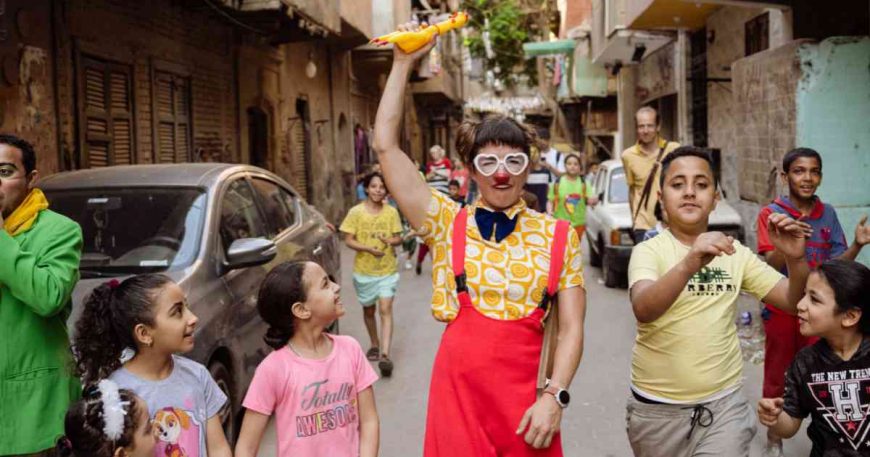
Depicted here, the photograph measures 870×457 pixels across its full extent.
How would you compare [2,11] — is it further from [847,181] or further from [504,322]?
[847,181]

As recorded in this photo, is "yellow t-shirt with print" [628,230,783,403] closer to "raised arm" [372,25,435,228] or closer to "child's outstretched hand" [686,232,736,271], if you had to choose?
"child's outstretched hand" [686,232,736,271]

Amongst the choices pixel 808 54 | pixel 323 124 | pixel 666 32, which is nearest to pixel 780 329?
pixel 808 54

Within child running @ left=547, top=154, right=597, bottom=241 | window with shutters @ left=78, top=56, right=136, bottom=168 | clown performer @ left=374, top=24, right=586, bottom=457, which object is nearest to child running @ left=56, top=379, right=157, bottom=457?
clown performer @ left=374, top=24, right=586, bottom=457

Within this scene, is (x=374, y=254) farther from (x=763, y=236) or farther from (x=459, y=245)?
(x=459, y=245)

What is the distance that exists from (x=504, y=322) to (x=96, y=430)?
3.83ft

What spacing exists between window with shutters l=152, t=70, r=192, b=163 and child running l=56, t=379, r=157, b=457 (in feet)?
30.4

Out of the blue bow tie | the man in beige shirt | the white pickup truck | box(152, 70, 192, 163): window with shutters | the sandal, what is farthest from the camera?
box(152, 70, 192, 163): window with shutters

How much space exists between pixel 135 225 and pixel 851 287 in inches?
150

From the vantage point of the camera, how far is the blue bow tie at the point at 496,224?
9.36 feet

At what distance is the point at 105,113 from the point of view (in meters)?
10.2

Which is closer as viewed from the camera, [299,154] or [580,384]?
[580,384]

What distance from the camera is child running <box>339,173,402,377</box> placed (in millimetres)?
7777

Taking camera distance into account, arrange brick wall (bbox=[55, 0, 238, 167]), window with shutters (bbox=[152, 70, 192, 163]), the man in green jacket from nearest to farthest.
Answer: the man in green jacket, brick wall (bbox=[55, 0, 238, 167]), window with shutters (bbox=[152, 70, 192, 163])

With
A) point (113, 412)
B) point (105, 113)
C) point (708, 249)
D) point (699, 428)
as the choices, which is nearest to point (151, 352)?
point (113, 412)
